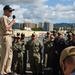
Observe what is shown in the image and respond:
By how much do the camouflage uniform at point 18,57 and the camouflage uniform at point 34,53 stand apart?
26cm

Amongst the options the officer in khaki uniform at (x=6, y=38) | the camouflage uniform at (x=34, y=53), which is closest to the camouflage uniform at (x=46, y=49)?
the camouflage uniform at (x=34, y=53)

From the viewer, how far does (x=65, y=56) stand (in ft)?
6.95

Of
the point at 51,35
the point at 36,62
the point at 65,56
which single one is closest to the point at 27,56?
the point at 36,62

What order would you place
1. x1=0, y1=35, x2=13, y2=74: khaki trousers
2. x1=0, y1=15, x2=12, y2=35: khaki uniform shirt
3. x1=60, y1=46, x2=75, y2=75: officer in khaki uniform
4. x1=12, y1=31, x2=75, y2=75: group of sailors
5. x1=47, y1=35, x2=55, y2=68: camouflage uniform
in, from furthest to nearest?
x1=47, y1=35, x2=55, y2=68: camouflage uniform, x1=12, y1=31, x2=75, y2=75: group of sailors, x1=0, y1=35, x2=13, y2=74: khaki trousers, x1=0, y1=15, x2=12, y2=35: khaki uniform shirt, x1=60, y1=46, x2=75, y2=75: officer in khaki uniform

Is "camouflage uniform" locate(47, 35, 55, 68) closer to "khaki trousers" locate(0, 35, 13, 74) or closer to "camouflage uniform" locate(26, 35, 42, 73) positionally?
"camouflage uniform" locate(26, 35, 42, 73)

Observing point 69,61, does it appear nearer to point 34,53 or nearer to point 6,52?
point 6,52

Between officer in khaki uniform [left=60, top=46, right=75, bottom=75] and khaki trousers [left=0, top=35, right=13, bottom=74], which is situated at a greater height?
officer in khaki uniform [left=60, top=46, right=75, bottom=75]

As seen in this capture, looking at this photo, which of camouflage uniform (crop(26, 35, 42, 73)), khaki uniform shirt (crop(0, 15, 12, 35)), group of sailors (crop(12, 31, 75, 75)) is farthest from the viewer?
camouflage uniform (crop(26, 35, 42, 73))

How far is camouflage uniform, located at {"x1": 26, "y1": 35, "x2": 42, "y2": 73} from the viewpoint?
9438 millimetres

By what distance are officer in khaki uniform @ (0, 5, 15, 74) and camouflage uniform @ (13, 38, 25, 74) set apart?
7.68 ft

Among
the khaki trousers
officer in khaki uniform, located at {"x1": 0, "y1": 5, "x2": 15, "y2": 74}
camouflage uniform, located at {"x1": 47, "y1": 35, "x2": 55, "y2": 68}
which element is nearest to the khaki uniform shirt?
officer in khaki uniform, located at {"x1": 0, "y1": 5, "x2": 15, "y2": 74}

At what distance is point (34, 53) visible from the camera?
9477mm

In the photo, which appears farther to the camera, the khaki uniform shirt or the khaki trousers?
the khaki trousers

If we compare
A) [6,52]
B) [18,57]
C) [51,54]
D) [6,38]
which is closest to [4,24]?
[6,38]
